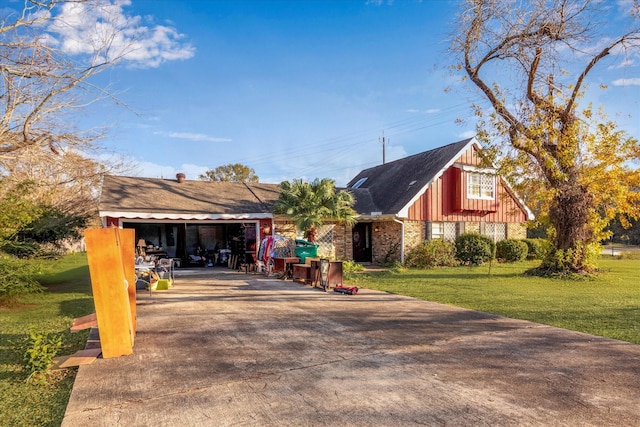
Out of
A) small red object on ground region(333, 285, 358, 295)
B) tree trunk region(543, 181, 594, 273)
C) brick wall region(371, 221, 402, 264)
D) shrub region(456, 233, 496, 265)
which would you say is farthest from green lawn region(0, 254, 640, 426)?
brick wall region(371, 221, 402, 264)

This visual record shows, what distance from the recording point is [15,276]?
919cm

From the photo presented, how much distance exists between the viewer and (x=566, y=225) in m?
15.5

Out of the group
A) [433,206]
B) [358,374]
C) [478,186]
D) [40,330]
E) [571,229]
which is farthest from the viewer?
[478,186]

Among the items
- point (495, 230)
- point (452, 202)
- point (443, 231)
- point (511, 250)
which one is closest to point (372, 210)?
point (443, 231)

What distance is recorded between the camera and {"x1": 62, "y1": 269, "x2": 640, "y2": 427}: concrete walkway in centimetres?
385

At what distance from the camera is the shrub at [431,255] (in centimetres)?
1881

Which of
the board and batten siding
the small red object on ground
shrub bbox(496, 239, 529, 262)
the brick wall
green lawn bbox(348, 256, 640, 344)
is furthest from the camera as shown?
shrub bbox(496, 239, 529, 262)

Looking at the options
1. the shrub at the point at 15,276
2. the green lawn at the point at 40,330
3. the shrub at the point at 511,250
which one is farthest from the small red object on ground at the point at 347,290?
the shrub at the point at 511,250

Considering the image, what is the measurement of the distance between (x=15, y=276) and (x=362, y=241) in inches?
613

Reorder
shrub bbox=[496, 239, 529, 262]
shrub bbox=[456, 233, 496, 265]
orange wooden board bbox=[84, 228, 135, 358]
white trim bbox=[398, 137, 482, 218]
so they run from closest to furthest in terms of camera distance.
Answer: orange wooden board bbox=[84, 228, 135, 358]
white trim bbox=[398, 137, 482, 218]
shrub bbox=[456, 233, 496, 265]
shrub bbox=[496, 239, 529, 262]

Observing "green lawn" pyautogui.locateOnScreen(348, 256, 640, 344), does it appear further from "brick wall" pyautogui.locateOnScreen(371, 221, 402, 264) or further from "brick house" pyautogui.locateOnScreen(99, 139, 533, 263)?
"brick house" pyautogui.locateOnScreen(99, 139, 533, 263)

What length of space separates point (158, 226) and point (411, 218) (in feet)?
40.7

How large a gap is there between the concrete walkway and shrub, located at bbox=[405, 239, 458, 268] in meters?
10.5

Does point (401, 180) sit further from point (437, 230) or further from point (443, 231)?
point (443, 231)
